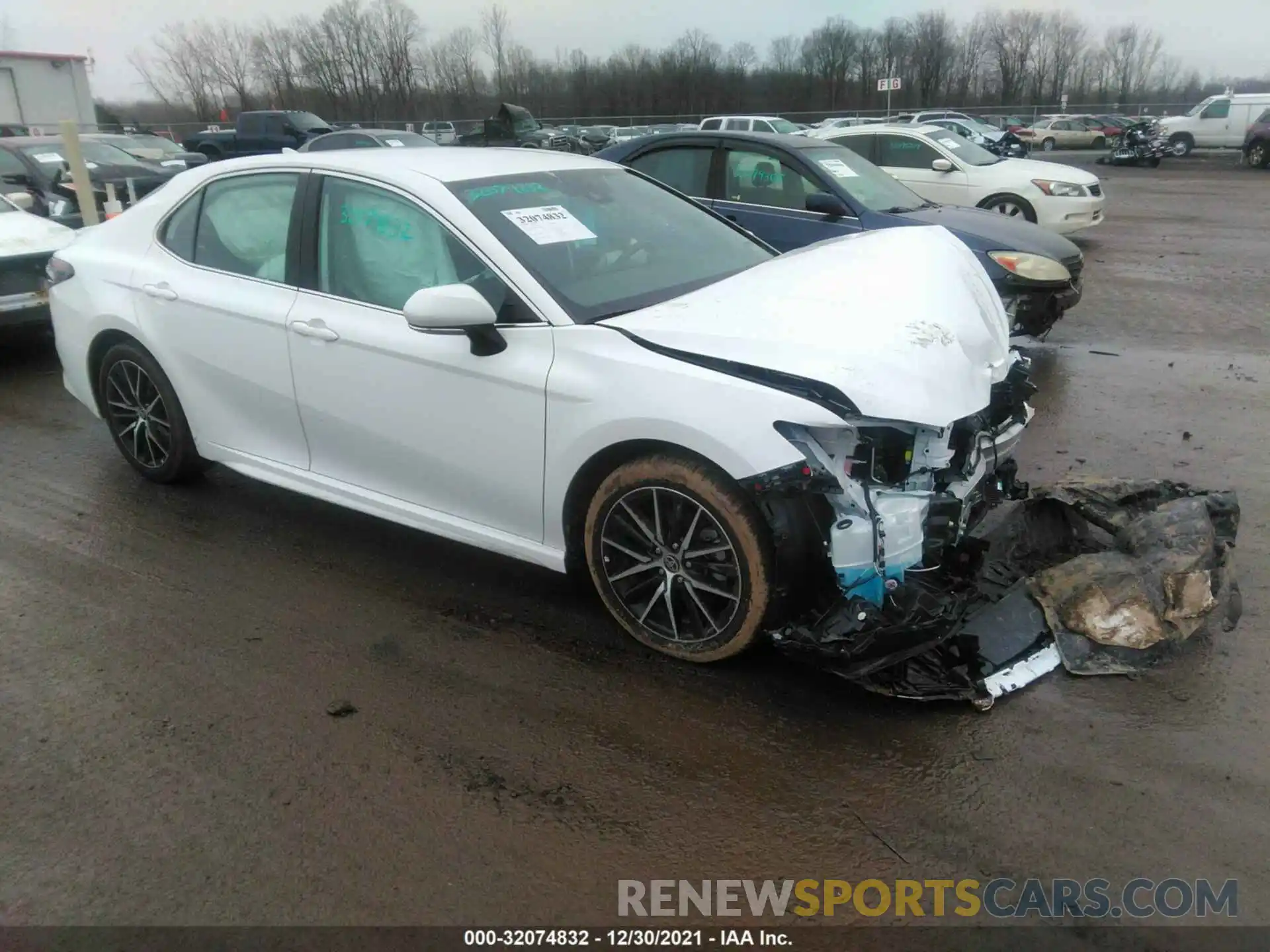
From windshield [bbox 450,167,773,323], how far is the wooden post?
7617mm

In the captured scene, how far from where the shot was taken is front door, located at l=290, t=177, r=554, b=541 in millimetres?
3451

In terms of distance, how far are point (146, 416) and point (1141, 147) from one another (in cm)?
3216

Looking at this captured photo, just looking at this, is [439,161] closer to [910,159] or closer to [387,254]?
[387,254]

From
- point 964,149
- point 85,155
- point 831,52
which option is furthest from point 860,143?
point 831,52

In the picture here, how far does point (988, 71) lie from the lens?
265 ft

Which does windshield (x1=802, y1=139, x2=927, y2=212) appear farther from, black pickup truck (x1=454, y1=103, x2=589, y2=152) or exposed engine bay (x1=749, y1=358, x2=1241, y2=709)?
black pickup truck (x1=454, y1=103, x2=589, y2=152)

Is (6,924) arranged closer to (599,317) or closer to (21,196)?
(599,317)

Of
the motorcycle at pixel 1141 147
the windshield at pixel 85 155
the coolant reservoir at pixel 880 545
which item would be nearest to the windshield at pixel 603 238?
the coolant reservoir at pixel 880 545

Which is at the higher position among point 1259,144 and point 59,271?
point 59,271

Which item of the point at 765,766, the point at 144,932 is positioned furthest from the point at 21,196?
the point at 765,766

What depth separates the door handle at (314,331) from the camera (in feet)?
12.6

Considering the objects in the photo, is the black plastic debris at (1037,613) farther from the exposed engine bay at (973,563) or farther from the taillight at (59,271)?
the taillight at (59,271)

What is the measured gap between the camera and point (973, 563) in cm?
332

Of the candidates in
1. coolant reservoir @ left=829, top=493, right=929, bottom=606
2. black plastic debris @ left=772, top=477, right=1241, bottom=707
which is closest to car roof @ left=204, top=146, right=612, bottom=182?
coolant reservoir @ left=829, top=493, right=929, bottom=606
